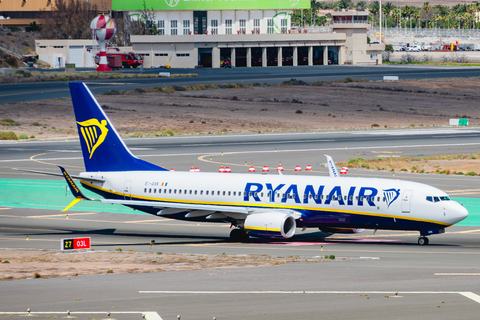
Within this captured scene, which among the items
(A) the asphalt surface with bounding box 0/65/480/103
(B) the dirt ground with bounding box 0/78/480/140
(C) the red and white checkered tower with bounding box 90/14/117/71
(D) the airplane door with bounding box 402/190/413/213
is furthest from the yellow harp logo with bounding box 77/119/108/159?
(C) the red and white checkered tower with bounding box 90/14/117/71

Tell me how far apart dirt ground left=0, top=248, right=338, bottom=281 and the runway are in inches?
54.7

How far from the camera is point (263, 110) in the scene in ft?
398

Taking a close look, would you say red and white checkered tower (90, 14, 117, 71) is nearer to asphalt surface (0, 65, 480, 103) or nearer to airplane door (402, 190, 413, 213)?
asphalt surface (0, 65, 480, 103)

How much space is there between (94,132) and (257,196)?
11641mm

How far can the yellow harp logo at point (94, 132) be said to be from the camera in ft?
140

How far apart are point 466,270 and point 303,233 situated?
15011 millimetres

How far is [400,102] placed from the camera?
134 meters

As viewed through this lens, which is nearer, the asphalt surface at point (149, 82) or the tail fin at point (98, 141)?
the tail fin at point (98, 141)

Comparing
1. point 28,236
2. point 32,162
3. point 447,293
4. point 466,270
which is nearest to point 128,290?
point 447,293

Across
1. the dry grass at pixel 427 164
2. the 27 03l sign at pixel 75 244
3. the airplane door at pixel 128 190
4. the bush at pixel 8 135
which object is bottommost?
the dry grass at pixel 427 164

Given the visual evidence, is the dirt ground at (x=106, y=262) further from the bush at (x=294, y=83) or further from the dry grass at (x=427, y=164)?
the bush at (x=294, y=83)

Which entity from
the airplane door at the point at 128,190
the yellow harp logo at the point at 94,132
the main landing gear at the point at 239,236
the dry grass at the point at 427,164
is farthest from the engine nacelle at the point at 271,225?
the dry grass at the point at 427,164

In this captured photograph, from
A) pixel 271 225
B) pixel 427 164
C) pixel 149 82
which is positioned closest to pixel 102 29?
pixel 149 82

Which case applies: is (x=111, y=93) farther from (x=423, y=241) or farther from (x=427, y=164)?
(x=423, y=241)
